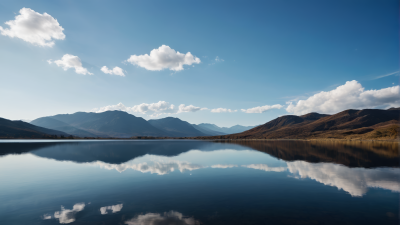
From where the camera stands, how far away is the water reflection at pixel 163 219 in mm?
11805

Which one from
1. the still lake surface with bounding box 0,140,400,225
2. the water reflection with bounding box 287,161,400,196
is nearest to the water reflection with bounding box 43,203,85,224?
the still lake surface with bounding box 0,140,400,225


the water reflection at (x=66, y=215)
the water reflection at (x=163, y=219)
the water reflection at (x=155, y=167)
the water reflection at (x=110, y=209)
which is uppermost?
the water reflection at (x=163, y=219)

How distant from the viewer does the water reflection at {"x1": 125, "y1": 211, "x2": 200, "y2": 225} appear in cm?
1180

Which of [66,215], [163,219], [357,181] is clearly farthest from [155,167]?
[357,181]

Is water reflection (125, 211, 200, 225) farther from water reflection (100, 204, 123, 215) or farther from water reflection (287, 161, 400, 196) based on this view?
water reflection (287, 161, 400, 196)

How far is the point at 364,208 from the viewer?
1423 centimetres

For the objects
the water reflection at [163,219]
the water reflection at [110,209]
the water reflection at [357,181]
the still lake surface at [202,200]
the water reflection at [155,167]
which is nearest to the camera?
the water reflection at [163,219]

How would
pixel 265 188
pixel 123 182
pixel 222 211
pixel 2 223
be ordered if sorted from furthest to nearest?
1. pixel 123 182
2. pixel 265 188
3. pixel 222 211
4. pixel 2 223

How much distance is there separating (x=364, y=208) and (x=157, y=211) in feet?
53.4

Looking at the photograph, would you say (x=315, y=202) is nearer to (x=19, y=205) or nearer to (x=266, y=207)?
(x=266, y=207)

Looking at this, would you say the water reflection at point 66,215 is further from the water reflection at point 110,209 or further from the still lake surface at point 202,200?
the water reflection at point 110,209

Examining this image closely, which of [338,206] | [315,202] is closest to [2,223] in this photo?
[315,202]

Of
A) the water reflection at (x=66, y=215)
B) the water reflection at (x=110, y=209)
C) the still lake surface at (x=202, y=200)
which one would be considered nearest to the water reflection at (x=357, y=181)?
the still lake surface at (x=202, y=200)

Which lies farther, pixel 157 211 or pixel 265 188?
pixel 265 188
